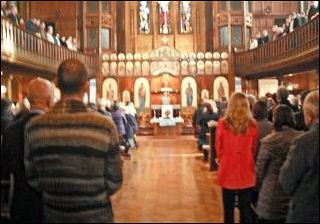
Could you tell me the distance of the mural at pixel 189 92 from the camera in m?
22.1

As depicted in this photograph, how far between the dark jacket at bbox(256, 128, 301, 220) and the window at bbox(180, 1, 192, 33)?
22863 millimetres

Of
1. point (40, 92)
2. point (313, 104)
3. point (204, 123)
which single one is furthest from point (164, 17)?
point (313, 104)

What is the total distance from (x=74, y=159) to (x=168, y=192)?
5.16 metres

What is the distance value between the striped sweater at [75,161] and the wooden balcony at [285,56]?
1039 cm

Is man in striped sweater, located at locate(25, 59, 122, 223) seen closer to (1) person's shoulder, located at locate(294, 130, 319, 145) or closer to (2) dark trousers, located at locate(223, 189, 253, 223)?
(1) person's shoulder, located at locate(294, 130, 319, 145)

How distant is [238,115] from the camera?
462cm

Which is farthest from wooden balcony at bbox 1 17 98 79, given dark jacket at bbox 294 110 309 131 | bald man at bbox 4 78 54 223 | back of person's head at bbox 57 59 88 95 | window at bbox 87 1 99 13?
back of person's head at bbox 57 59 88 95

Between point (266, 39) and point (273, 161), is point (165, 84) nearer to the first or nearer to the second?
point (266, 39)

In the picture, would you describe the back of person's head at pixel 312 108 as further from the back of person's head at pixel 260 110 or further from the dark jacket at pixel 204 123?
the dark jacket at pixel 204 123

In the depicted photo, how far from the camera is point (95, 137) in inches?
104

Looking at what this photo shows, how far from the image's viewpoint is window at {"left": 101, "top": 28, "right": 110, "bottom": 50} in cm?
2341

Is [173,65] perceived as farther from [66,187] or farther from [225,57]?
[66,187]

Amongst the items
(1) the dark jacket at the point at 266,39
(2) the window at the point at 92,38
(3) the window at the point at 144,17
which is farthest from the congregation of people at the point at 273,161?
(3) the window at the point at 144,17

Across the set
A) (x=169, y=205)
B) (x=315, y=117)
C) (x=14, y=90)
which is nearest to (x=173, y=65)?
(x=14, y=90)
